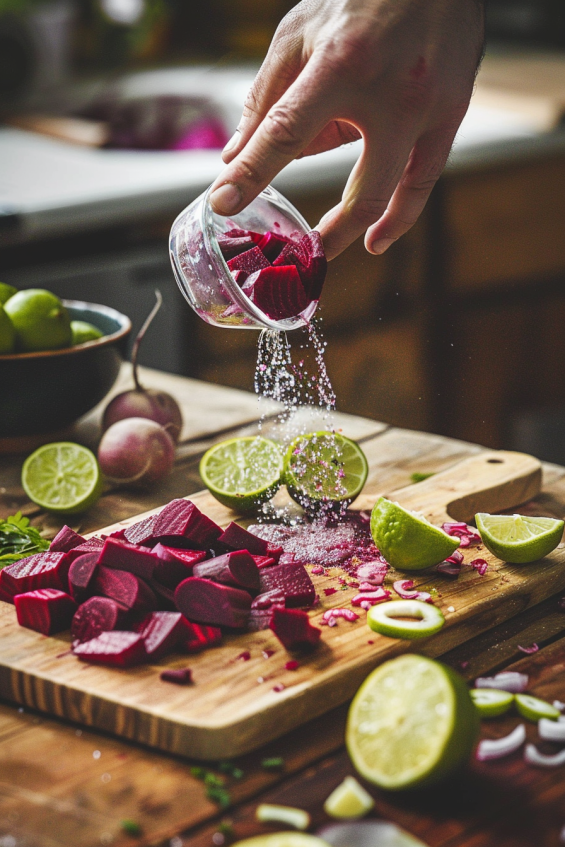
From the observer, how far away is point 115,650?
1371mm

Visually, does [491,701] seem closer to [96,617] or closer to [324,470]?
[96,617]

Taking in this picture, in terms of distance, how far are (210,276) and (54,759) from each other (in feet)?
2.59

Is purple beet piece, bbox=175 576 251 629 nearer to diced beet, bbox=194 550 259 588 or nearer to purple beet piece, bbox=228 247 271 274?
diced beet, bbox=194 550 259 588

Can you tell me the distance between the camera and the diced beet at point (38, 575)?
1554 millimetres

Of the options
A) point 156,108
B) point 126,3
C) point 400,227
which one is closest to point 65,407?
point 400,227

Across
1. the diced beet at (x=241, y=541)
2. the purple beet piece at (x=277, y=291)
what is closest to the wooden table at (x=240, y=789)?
the diced beet at (x=241, y=541)

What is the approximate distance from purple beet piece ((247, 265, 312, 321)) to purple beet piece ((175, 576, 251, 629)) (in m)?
0.47

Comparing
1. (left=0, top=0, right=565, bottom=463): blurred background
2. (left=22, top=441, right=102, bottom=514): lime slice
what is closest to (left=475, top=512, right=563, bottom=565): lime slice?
(left=0, top=0, right=565, bottom=463): blurred background

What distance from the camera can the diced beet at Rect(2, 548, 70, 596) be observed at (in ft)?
5.10

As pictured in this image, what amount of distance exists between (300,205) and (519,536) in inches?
82.4

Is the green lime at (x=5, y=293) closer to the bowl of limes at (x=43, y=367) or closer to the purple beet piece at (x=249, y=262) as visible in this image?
the bowl of limes at (x=43, y=367)

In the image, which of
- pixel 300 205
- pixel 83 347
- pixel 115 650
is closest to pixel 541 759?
pixel 115 650

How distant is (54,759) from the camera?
1229 millimetres

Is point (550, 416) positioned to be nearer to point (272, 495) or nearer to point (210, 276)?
point (272, 495)
